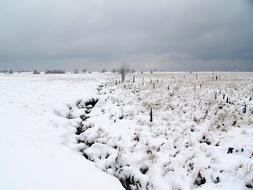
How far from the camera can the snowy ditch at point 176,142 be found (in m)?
8.34

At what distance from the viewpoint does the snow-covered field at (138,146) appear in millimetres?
8250

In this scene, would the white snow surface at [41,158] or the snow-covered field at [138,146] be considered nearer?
the white snow surface at [41,158]

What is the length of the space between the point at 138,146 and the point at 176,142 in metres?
1.52

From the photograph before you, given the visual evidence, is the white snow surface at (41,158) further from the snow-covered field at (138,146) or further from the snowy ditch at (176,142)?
the snowy ditch at (176,142)

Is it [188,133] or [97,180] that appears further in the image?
[188,133]

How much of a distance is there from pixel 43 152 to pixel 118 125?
4.27 metres

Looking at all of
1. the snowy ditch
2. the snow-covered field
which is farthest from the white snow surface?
the snowy ditch

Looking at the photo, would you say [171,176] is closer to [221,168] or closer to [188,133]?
[221,168]

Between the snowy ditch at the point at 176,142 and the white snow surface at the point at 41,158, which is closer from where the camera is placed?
the white snow surface at the point at 41,158

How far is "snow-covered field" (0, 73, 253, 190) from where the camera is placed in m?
8.25

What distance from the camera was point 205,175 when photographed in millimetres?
Answer: 8273

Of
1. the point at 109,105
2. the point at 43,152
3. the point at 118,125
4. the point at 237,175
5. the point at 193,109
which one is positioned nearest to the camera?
the point at 237,175

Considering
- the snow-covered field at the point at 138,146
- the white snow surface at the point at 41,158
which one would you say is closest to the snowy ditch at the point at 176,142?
the snow-covered field at the point at 138,146

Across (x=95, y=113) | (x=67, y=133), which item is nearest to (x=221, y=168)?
(x=67, y=133)
